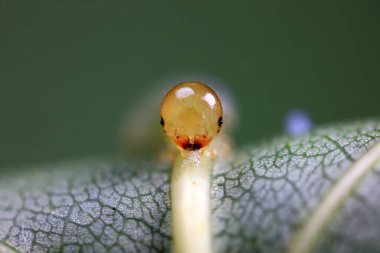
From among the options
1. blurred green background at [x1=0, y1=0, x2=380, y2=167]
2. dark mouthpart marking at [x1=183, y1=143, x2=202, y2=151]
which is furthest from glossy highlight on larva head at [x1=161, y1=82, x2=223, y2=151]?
blurred green background at [x1=0, y1=0, x2=380, y2=167]

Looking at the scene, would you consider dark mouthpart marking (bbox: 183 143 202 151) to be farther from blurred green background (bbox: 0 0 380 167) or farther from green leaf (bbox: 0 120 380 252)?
blurred green background (bbox: 0 0 380 167)

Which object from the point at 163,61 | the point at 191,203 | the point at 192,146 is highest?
the point at 163,61

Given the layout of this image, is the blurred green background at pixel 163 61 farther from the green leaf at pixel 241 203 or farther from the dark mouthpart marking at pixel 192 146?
the dark mouthpart marking at pixel 192 146

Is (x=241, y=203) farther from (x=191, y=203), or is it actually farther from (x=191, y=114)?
(x=191, y=114)

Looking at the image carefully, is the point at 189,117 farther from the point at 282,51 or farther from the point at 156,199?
the point at 282,51

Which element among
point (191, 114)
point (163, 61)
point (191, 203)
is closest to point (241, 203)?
point (191, 203)

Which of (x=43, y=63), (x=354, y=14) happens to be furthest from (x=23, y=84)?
(x=354, y=14)
